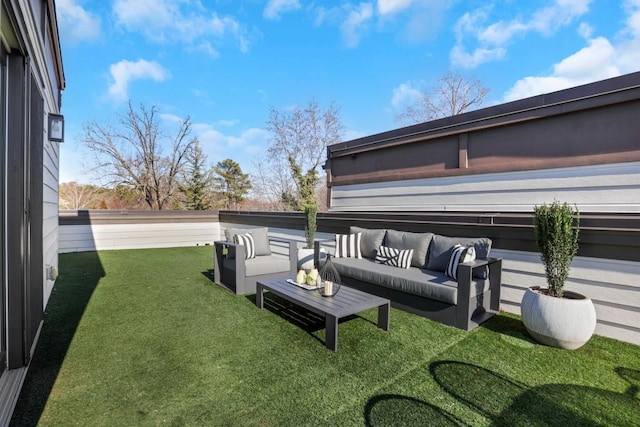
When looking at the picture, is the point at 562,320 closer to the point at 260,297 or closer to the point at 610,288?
the point at 610,288

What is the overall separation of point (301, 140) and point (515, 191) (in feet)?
39.8

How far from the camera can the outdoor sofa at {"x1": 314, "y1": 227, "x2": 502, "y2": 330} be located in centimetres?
302

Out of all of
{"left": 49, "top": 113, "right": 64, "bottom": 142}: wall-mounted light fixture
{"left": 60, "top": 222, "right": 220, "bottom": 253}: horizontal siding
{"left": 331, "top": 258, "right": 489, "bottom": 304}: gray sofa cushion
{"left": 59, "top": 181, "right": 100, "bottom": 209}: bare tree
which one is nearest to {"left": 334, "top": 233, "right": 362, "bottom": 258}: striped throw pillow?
{"left": 331, "top": 258, "right": 489, "bottom": 304}: gray sofa cushion

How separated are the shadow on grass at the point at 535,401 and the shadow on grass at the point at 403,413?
0.23 meters

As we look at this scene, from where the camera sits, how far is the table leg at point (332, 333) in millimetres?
2525

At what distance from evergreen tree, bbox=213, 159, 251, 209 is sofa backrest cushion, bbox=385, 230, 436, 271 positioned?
14749 millimetres

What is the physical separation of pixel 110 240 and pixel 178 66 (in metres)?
6.70

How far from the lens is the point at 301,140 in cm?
1519

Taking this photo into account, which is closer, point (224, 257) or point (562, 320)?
point (562, 320)

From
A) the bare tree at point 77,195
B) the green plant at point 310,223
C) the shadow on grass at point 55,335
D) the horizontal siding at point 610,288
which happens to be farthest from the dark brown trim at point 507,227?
the bare tree at point 77,195

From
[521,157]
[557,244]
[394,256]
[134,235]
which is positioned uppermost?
[521,157]

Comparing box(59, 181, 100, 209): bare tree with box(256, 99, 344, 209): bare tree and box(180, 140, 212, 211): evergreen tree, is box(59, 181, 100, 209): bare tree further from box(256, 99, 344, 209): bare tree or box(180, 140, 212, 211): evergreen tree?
box(256, 99, 344, 209): bare tree

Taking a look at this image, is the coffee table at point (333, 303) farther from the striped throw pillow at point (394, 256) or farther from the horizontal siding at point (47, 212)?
the horizontal siding at point (47, 212)

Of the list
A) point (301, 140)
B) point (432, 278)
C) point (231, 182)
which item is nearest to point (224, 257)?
point (432, 278)
